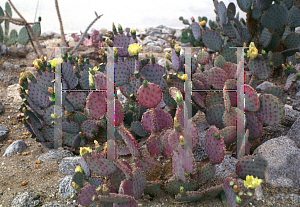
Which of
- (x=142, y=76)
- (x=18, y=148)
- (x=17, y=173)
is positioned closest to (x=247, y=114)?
(x=142, y=76)

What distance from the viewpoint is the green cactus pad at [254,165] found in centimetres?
144

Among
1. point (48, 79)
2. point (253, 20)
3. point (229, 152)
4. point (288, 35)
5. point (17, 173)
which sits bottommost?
point (17, 173)

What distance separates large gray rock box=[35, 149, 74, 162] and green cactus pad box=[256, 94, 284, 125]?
1441 millimetres

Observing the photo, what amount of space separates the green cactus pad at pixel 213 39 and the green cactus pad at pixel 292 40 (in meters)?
0.78

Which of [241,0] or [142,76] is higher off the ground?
[241,0]

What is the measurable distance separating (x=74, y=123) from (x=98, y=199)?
95 cm

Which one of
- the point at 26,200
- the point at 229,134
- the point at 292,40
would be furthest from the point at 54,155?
the point at 292,40

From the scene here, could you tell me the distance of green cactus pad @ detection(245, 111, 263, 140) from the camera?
181 cm

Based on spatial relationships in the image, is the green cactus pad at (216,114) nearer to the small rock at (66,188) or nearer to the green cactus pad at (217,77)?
the green cactus pad at (217,77)

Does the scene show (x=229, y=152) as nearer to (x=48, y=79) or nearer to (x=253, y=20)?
(x=48, y=79)

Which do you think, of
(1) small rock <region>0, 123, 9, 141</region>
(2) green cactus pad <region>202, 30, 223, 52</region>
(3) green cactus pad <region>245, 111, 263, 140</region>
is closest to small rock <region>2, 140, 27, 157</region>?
(1) small rock <region>0, 123, 9, 141</region>

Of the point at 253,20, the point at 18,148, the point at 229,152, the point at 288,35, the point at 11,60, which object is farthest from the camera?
the point at 11,60

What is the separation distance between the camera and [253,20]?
3416 mm

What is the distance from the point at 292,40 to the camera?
3152mm
